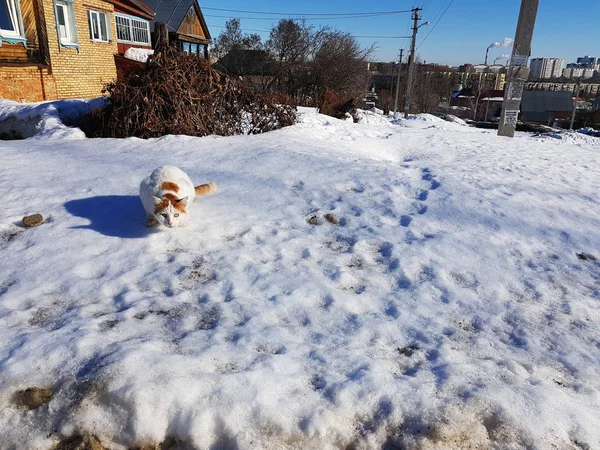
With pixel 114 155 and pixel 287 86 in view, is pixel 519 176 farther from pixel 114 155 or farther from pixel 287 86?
pixel 287 86

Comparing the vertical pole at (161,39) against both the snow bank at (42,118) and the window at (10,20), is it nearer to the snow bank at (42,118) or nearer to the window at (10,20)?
the snow bank at (42,118)

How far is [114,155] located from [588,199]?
7220mm

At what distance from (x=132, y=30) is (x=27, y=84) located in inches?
464

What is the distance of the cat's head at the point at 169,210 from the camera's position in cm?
385

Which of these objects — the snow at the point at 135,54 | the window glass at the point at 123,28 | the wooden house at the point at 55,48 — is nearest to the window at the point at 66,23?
the wooden house at the point at 55,48

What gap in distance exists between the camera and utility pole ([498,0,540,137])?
11109 mm

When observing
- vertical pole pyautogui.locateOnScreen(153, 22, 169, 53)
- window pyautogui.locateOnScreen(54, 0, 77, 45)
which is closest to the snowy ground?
vertical pole pyautogui.locateOnScreen(153, 22, 169, 53)

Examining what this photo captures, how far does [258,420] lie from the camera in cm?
192

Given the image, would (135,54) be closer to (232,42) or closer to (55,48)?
(55,48)

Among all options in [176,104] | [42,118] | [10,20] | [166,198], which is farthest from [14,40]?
[166,198]

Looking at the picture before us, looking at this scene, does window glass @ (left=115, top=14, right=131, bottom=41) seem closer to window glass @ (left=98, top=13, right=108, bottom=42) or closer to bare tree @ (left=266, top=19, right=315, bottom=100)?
window glass @ (left=98, top=13, right=108, bottom=42)

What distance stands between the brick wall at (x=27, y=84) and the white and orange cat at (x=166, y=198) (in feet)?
35.8

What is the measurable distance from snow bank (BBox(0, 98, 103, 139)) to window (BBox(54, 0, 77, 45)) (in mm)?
5584

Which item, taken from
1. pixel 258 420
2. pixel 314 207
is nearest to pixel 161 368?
pixel 258 420
